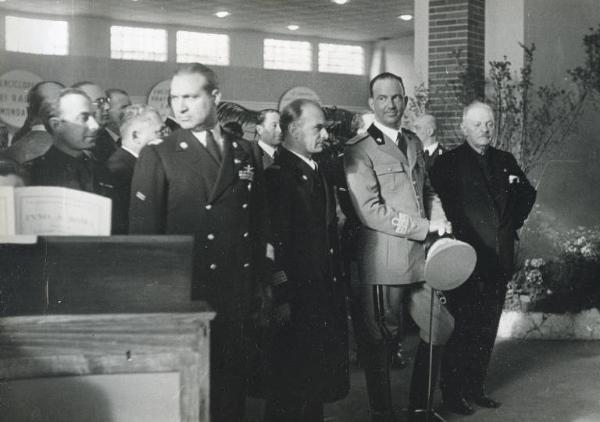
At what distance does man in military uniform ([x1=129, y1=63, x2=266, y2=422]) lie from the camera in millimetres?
3223

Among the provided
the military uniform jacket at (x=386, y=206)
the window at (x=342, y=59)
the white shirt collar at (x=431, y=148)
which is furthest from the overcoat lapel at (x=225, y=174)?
the window at (x=342, y=59)

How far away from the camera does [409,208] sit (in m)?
4.24

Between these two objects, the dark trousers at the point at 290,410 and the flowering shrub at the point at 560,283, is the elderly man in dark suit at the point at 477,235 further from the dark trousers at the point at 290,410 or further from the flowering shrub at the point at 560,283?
the flowering shrub at the point at 560,283

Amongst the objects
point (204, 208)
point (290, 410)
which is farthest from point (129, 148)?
point (290, 410)

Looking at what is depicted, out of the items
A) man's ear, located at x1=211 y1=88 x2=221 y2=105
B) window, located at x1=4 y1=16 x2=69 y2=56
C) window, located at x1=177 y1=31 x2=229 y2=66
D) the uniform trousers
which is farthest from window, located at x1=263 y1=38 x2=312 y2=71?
man's ear, located at x1=211 y1=88 x2=221 y2=105

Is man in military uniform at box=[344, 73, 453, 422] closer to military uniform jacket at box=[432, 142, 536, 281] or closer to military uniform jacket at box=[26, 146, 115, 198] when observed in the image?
military uniform jacket at box=[432, 142, 536, 281]

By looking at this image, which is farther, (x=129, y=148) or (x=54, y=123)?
(x=129, y=148)

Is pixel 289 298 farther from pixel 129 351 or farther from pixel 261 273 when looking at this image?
pixel 129 351

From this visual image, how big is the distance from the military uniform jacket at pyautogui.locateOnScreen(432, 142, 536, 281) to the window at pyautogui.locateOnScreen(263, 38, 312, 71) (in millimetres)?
12673

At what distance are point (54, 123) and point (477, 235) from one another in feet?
8.42

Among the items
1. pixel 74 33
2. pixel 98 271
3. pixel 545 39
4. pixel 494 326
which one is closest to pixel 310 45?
pixel 74 33

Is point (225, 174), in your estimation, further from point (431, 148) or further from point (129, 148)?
point (431, 148)

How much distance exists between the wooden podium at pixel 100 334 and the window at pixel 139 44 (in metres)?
13.0

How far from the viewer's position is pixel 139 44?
1523 centimetres
